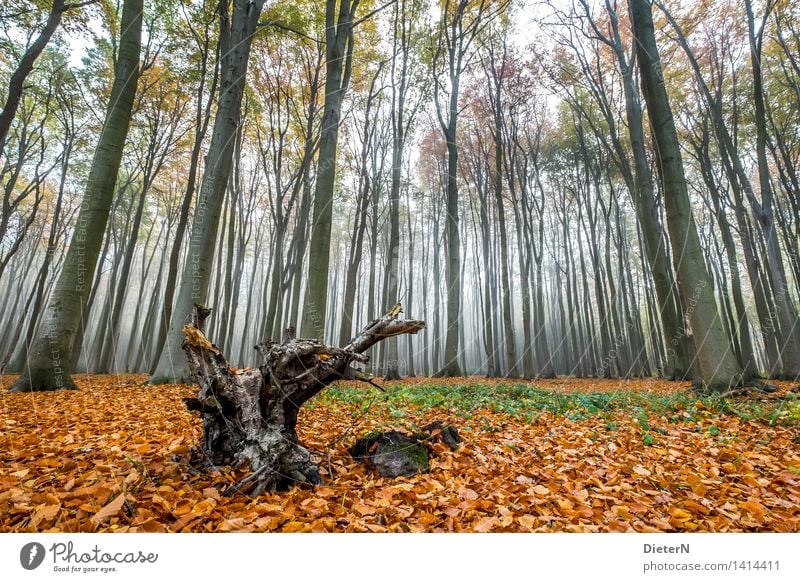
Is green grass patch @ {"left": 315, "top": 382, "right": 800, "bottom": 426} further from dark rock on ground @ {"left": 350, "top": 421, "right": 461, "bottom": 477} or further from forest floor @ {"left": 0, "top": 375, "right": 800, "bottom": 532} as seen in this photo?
dark rock on ground @ {"left": 350, "top": 421, "right": 461, "bottom": 477}

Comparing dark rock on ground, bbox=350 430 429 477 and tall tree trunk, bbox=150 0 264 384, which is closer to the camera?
dark rock on ground, bbox=350 430 429 477

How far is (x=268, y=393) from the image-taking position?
2.29m

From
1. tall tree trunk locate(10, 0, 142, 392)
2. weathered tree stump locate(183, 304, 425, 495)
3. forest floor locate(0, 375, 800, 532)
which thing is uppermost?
tall tree trunk locate(10, 0, 142, 392)

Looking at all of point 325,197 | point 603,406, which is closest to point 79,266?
point 325,197

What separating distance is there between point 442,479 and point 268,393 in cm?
133

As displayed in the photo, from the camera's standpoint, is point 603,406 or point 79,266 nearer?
point 603,406

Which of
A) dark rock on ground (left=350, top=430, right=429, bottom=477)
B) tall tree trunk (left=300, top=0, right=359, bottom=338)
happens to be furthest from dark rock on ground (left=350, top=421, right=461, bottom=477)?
tall tree trunk (left=300, top=0, right=359, bottom=338)

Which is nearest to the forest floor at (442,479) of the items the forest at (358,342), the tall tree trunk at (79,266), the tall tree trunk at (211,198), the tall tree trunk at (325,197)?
the forest at (358,342)

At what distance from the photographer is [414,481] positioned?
7.00ft

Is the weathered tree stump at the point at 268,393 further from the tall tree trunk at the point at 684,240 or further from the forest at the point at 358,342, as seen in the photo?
the tall tree trunk at the point at 684,240

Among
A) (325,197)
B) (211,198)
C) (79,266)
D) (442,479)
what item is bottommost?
(442,479)

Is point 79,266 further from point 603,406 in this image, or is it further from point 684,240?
point 684,240

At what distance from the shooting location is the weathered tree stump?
2.10m

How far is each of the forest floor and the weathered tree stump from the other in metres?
0.17
